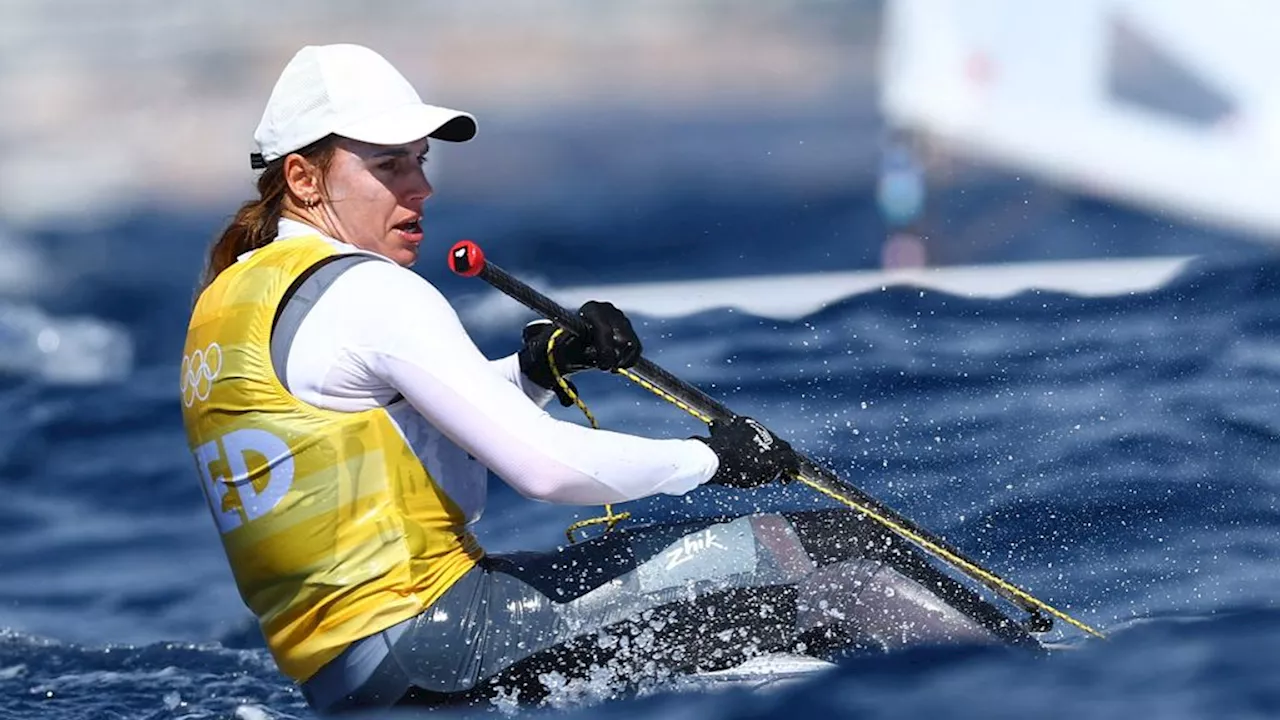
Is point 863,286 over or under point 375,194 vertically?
over

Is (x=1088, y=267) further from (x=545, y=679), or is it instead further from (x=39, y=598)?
(x=545, y=679)

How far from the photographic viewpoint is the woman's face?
224cm

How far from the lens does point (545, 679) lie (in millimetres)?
2232

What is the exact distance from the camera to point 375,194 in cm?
225

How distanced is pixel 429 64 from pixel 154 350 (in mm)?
1716

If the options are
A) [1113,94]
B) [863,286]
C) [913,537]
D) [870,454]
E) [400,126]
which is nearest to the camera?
[400,126]

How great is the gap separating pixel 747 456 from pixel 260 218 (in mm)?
676

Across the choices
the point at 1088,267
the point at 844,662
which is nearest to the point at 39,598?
the point at 844,662

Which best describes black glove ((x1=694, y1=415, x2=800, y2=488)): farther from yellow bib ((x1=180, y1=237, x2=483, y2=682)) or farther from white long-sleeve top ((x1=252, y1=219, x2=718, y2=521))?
yellow bib ((x1=180, y1=237, x2=483, y2=682))

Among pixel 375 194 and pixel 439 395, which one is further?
pixel 375 194

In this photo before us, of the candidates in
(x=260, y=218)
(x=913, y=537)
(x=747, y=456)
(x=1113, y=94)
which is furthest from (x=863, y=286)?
(x=260, y=218)

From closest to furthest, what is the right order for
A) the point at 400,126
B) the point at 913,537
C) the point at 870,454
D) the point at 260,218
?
the point at 400,126 → the point at 260,218 → the point at 913,537 → the point at 870,454

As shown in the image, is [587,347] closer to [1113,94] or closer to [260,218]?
[260,218]

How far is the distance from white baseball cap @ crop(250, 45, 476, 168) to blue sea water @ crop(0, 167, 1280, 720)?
28.5 inches
